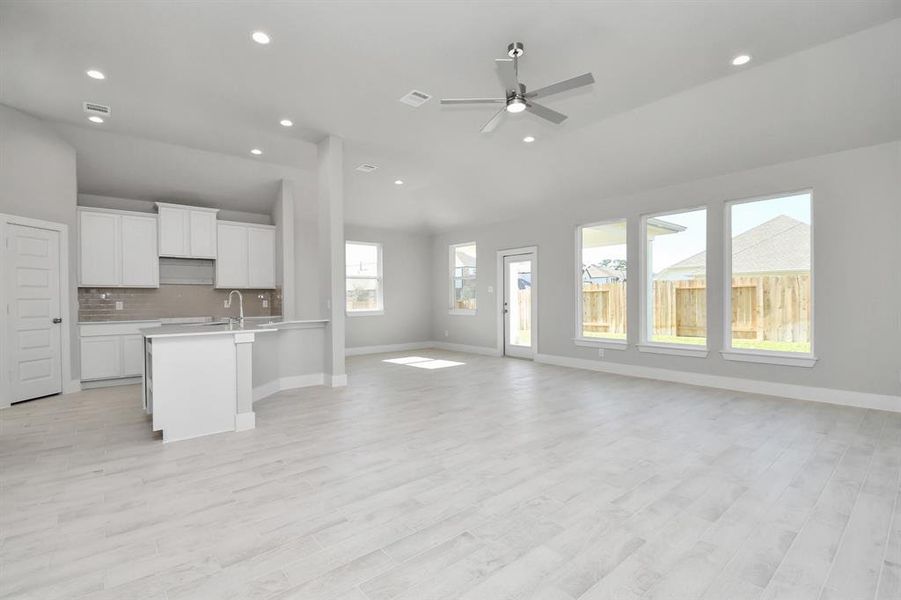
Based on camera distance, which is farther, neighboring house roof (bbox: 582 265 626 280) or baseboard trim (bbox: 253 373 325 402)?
neighboring house roof (bbox: 582 265 626 280)

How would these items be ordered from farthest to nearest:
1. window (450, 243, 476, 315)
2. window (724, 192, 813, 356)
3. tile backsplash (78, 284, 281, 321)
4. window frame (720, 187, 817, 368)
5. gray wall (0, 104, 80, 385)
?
window (450, 243, 476, 315) < tile backsplash (78, 284, 281, 321) < window (724, 192, 813, 356) < window frame (720, 187, 817, 368) < gray wall (0, 104, 80, 385)

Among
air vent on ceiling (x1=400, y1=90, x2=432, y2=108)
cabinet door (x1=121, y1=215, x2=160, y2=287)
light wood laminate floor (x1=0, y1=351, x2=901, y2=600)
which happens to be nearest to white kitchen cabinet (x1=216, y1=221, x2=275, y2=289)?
cabinet door (x1=121, y1=215, x2=160, y2=287)

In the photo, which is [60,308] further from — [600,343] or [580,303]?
[600,343]

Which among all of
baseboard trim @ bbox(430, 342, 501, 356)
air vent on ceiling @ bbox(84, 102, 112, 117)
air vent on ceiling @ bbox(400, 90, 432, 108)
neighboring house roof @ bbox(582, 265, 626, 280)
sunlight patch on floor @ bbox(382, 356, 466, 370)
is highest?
air vent on ceiling @ bbox(84, 102, 112, 117)

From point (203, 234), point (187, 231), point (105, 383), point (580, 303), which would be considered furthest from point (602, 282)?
point (105, 383)

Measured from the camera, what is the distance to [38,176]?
5.18 metres

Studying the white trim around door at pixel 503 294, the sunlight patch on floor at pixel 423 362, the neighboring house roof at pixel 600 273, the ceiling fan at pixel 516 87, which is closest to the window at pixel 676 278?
the neighboring house roof at pixel 600 273

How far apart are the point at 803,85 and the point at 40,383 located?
910 cm

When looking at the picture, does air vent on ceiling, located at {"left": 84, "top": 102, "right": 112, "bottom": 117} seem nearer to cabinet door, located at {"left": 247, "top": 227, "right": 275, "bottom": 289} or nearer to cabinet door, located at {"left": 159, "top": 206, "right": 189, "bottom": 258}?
cabinet door, located at {"left": 159, "top": 206, "right": 189, "bottom": 258}

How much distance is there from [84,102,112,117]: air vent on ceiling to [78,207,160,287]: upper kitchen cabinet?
184cm

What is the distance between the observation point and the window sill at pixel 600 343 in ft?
21.9

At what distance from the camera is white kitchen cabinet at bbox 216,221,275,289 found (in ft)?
23.5

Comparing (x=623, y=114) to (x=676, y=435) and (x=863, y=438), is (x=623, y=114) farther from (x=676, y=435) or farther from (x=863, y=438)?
(x=863, y=438)

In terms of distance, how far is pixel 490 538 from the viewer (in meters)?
2.13
